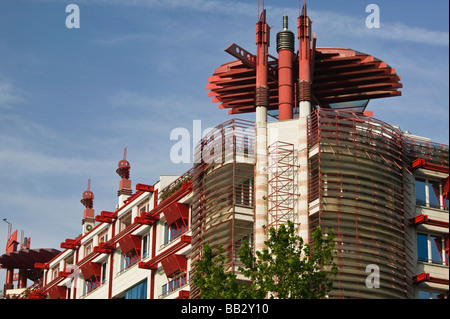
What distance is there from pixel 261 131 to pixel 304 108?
347 cm

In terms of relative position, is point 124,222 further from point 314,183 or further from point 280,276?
point 280,276

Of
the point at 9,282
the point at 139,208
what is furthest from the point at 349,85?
the point at 9,282

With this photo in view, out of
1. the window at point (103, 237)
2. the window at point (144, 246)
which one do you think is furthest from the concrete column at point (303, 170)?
the window at point (103, 237)

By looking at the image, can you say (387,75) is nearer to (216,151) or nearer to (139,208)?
(216,151)

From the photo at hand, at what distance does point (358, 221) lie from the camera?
6100 centimetres

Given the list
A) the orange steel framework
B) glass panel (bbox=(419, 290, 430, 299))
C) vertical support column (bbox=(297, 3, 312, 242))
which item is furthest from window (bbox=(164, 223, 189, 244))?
glass panel (bbox=(419, 290, 430, 299))

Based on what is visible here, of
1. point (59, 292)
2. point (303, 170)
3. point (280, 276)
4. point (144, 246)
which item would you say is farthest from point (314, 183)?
point (59, 292)

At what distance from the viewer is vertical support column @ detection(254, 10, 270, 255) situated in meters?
63.4

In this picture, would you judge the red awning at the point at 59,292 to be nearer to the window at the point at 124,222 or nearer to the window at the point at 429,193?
the window at the point at 124,222

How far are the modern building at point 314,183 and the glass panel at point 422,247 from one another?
0.08 metres

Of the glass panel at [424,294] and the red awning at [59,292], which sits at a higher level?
the red awning at [59,292]

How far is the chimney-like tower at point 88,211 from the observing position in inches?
4006

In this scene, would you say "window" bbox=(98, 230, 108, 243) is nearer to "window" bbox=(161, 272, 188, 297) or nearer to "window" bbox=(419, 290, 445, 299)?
"window" bbox=(161, 272, 188, 297)

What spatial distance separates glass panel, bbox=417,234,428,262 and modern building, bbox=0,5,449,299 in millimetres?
77
